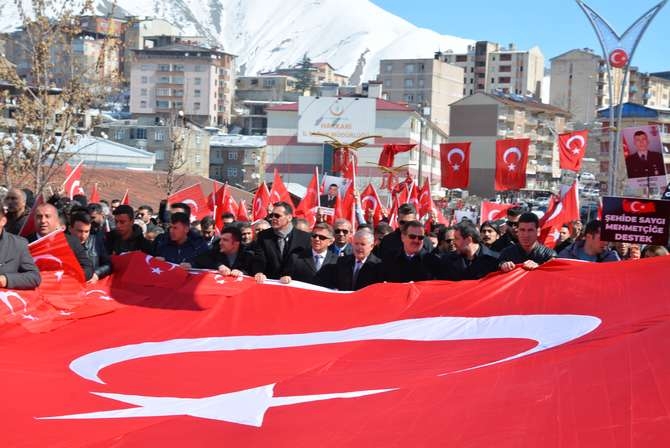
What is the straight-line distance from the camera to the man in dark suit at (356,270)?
386 inches

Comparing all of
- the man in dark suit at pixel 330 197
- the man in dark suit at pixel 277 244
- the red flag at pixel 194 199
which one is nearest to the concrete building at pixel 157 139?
the man in dark suit at pixel 330 197

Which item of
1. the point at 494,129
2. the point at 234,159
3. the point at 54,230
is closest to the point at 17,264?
the point at 54,230

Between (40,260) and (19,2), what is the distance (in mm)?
10666

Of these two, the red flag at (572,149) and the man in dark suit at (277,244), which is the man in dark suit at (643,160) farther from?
the red flag at (572,149)

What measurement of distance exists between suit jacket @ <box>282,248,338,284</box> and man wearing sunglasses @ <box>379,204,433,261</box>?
1.79 ft

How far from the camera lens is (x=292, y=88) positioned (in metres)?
157

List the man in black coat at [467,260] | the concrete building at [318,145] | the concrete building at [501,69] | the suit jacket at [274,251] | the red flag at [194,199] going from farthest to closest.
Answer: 1. the concrete building at [501,69]
2. the concrete building at [318,145]
3. the red flag at [194,199]
4. the suit jacket at [274,251]
5. the man in black coat at [467,260]

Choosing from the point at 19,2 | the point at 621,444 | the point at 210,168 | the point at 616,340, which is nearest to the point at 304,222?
the point at 616,340

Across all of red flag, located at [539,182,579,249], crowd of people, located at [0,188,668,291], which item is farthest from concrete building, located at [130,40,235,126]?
crowd of people, located at [0,188,668,291]

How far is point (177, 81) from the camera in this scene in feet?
456

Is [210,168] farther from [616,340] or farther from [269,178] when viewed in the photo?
[616,340]

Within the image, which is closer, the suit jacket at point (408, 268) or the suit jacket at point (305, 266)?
the suit jacket at point (408, 268)

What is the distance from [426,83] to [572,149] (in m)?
121

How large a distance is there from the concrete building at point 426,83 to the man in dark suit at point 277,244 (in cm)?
12455
